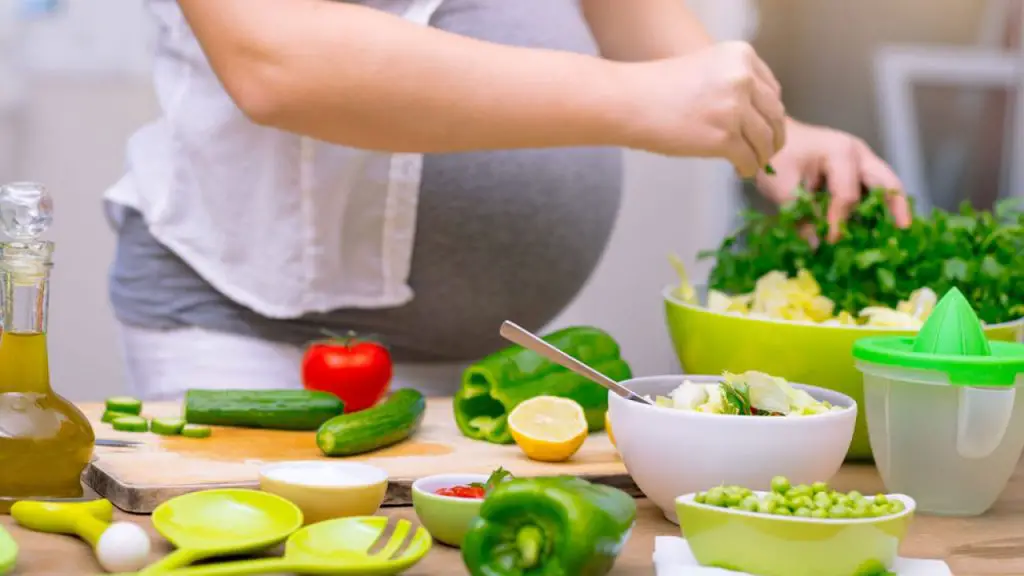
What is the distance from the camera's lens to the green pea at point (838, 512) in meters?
0.77

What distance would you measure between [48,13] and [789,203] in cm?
201

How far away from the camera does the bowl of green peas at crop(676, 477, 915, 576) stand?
77 centimetres

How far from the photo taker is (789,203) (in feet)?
4.48

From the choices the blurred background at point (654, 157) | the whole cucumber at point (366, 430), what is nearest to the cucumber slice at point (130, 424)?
the whole cucumber at point (366, 430)

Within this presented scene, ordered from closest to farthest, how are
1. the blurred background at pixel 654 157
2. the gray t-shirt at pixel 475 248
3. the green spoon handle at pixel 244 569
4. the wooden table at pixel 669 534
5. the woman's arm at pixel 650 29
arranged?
the green spoon handle at pixel 244 569 < the wooden table at pixel 669 534 < the gray t-shirt at pixel 475 248 < the woman's arm at pixel 650 29 < the blurred background at pixel 654 157

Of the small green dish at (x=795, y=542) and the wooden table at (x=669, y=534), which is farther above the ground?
the small green dish at (x=795, y=542)

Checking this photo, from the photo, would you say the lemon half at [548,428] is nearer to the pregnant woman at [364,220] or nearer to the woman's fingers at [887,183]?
the pregnant woman at [364,220]

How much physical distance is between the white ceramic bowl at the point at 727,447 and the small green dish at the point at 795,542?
0.30 feet

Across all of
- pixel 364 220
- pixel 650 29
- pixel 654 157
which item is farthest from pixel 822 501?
pixel 654 157

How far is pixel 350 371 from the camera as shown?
1.38 m

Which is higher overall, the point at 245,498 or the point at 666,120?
the point at 666,120

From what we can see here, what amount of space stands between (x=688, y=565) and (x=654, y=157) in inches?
83.4

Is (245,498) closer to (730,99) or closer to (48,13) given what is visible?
(730,99)

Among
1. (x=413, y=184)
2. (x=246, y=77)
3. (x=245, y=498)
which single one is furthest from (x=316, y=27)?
(x=245, y=498)
